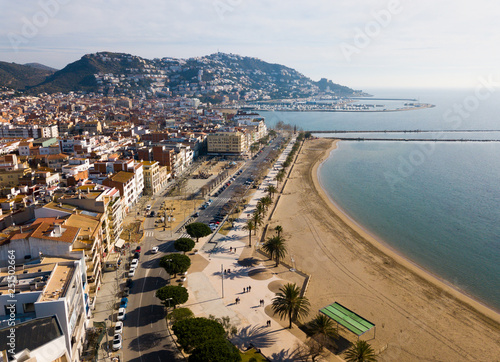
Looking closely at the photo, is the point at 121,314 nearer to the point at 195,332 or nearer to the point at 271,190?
the point at 195,332

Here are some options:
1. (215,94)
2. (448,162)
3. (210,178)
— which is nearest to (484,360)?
(210,178)

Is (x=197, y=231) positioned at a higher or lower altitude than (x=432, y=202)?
higher

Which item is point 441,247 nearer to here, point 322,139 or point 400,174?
point 400,174

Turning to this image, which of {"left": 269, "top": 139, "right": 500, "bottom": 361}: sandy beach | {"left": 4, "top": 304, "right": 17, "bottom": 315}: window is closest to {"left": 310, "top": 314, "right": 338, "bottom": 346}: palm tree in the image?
{"left": 269, "top": 139, "right": 500, "bottom": 361}: sandy beach

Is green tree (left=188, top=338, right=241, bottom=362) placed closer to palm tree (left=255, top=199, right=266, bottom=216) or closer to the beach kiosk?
the beach kiosk

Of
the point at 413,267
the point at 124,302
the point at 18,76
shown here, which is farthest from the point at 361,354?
the point at 18,76

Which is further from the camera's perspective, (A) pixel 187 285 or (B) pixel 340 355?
(A) pixel 187 285
